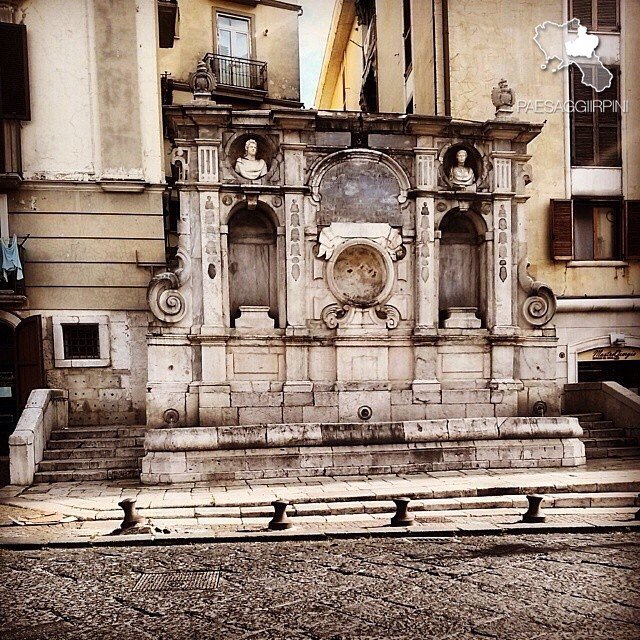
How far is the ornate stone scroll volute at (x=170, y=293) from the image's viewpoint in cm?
1216

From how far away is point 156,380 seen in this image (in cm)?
1218

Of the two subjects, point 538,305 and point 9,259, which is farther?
point 9,259

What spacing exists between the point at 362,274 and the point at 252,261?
2.10m

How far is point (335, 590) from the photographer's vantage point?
6.32m

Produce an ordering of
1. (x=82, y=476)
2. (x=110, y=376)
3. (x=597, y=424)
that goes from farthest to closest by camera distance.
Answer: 1. (x=110, y=376)
2. (x=597, y=424)
3. (x=82, y=476)

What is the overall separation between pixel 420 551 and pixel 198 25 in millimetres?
19443

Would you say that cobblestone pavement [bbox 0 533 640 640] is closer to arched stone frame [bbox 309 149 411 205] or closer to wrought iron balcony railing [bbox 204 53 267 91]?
arched stone frame [bbox 309 149 411 205]

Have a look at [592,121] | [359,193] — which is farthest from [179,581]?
[592,121]

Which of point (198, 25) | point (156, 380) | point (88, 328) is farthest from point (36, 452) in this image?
point (198, 25)

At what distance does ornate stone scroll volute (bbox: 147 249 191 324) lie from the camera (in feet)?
39.9

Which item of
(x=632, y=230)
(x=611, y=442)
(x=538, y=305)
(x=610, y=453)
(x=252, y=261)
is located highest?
(x=632, y=230)

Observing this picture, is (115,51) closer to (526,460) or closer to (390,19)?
(390,19)

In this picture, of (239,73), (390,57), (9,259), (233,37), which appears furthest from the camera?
(233,37)

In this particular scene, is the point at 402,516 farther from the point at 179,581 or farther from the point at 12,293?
the point at 12,293
